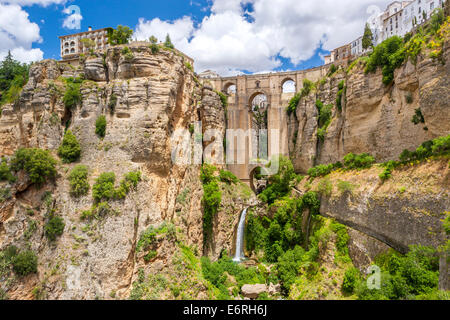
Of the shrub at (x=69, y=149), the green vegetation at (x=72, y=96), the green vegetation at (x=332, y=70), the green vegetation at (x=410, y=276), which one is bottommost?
the green vegetation at (x=410, y=276)

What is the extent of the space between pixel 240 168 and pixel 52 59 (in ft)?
74.0

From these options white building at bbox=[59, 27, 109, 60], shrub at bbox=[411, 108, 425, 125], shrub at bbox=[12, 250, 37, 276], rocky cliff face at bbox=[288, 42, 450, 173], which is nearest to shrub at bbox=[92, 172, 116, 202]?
shrub at bbox=[12, 250, 37, 276]

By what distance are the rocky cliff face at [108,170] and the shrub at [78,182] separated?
1.60 ft

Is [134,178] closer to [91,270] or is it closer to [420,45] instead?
[91,270]

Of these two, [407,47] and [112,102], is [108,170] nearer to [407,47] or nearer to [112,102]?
[112,102]

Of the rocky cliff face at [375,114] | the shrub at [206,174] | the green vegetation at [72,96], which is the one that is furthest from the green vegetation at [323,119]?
the green vegetation at [72,96]

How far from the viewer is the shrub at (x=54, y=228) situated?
17.4 meters

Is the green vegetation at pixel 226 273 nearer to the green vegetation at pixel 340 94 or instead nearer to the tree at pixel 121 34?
the green vegetation at pixel 340 94

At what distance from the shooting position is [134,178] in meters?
19.6

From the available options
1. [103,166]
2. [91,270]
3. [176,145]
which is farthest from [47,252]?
[176,145]

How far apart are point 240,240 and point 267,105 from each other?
18.0m

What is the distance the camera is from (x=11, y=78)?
89.7 ft
